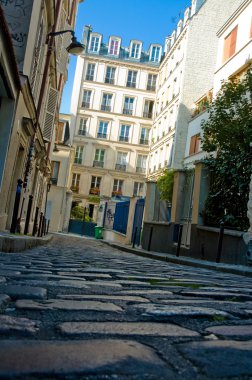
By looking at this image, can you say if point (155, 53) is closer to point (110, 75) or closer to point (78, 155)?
point (110, 75)

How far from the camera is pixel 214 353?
1.64m

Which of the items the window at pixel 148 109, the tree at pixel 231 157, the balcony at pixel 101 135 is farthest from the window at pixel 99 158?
the tree at pixel 231 157

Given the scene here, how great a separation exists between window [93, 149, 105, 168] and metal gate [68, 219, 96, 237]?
10763 millimetres

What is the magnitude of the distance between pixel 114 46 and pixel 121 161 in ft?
52.7

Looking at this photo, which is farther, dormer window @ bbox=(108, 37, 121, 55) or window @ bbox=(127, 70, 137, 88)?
dormer window @ bbox=(108, 37, 121, 55)

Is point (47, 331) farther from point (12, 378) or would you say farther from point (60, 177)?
point (60, 177)

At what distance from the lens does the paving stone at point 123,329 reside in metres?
1.88

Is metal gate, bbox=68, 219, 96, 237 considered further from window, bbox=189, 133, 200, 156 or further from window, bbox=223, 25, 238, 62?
window, bbox=223, 25, 238, 62

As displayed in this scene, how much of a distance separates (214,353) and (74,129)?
51742 millimetres

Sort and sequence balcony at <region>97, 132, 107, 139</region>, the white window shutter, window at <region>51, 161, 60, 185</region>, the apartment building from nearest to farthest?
the white window shutter → window at <region>51, 161, 60, 185</region> → the apartment building → balcony at <region>97, 132, 107, 139</region>

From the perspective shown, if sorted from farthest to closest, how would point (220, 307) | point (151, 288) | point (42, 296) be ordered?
point (151, 288)
point (220, 307)
point (42, 296)

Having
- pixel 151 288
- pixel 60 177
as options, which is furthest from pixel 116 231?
pixel 151 288

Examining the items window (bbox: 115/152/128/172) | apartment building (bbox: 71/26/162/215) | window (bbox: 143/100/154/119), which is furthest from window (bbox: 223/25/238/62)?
window (bbox: 115/152/128/172)

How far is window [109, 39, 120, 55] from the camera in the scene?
55562 mm
